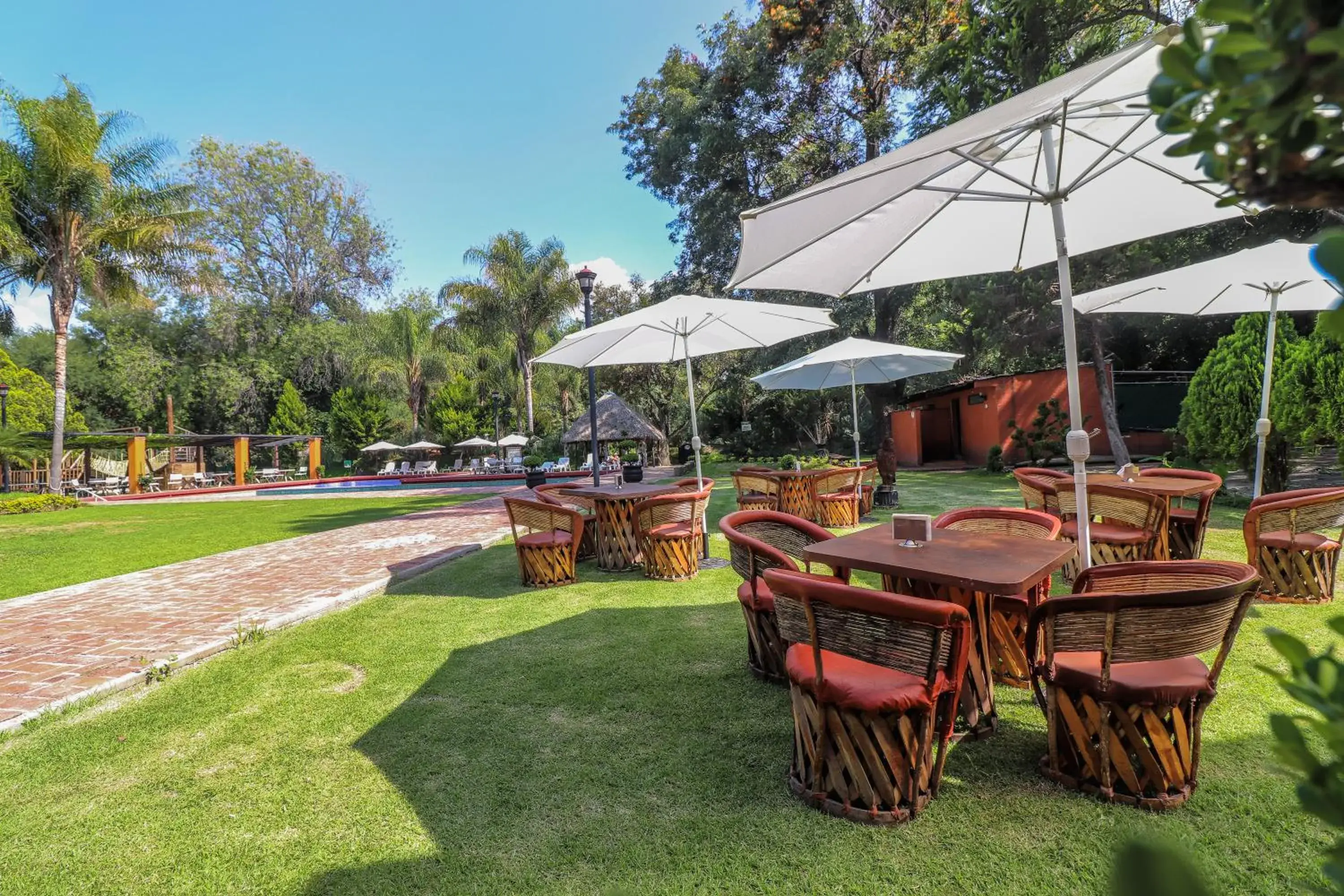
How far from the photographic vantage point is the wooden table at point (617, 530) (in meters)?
6.45

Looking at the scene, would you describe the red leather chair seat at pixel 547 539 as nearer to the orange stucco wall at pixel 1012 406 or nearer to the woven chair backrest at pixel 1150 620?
the woven chair backrest at pixel 1150 620

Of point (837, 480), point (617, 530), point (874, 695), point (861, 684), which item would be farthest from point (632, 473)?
point (874, 695)

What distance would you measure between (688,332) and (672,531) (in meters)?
2.37

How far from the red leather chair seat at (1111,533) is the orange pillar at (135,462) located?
28672mm

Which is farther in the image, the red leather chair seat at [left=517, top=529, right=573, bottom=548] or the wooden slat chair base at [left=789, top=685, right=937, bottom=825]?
the red leather chair seat at [left=517, top=529, right=573, bottom=548]

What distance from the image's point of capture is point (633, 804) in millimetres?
2514

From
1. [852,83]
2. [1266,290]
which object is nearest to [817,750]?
[1266,290]

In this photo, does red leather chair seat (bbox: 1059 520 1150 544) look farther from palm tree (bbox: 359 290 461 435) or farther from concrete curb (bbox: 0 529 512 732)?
palm tree (bbox: 359 290 461 435)

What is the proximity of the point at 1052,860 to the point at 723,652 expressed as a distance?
2.16 metres

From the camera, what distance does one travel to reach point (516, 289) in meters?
26.4

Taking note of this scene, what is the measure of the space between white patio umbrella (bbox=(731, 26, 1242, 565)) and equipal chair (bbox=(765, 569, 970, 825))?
1475 mm

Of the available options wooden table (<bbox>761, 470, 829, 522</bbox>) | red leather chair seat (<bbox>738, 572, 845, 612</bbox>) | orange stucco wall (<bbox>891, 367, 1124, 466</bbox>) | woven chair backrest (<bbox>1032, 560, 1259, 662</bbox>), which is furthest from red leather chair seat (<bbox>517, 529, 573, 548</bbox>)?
orange stucco wall (<bbox>891, 367, 1124, 466</bbox>)

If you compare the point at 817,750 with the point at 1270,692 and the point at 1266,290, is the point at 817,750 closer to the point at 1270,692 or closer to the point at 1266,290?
the point at 1270,692

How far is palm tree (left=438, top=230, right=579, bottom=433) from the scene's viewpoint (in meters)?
26.5
